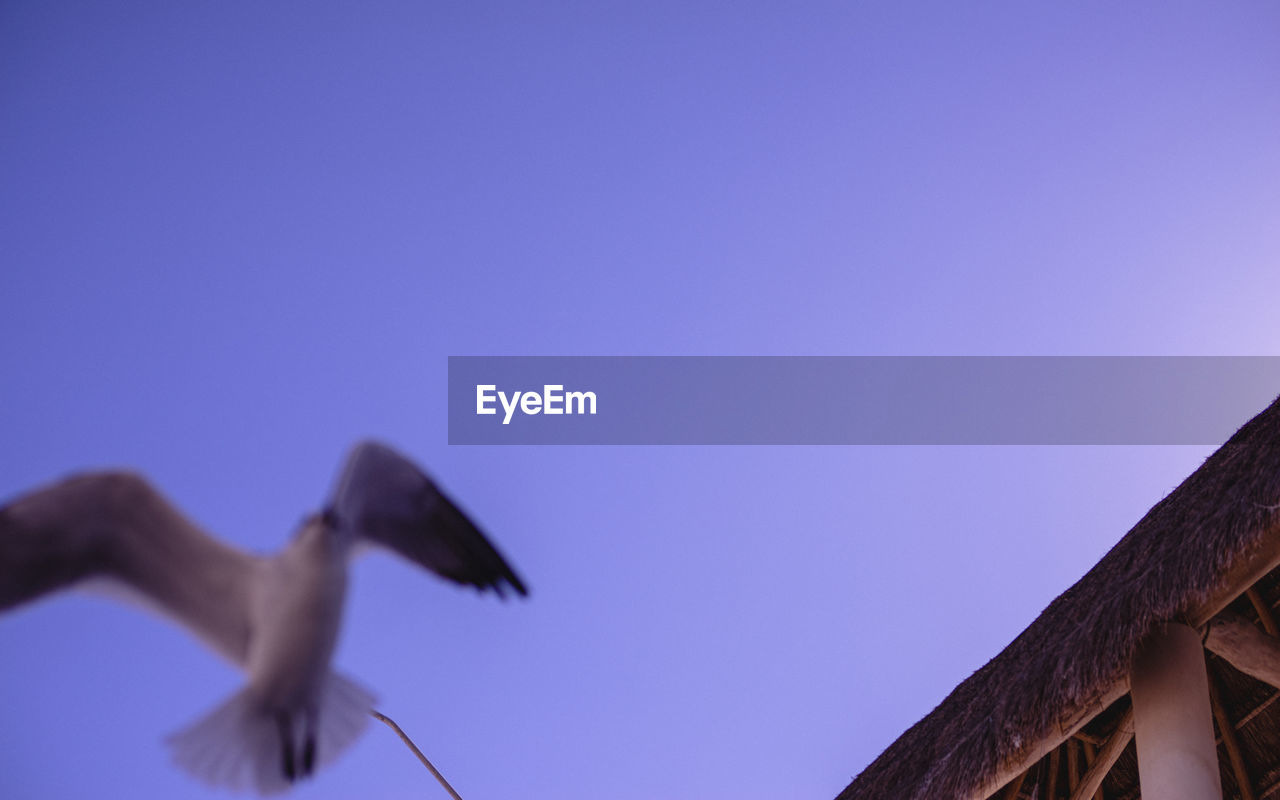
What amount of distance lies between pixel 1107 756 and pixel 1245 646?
70cm

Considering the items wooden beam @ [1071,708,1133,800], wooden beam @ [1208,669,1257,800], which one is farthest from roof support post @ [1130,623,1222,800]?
wooden beam @ [1208,669,1257,800]

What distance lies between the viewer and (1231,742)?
13.8 ft

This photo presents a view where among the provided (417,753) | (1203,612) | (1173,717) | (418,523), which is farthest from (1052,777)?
(418,523)

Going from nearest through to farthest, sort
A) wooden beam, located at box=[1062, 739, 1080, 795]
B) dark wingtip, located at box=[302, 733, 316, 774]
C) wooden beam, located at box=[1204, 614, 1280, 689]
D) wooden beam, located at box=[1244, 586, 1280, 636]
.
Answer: dark wingtip, located at box=[302, 733, 316, 774] → wooden beam, located at box=[1204, 614, 1280, 689] → wooden beam, located at box=[1244, 586, 1280, 636] → wooden beam, located at box=[1062, 739, 1080, 795]

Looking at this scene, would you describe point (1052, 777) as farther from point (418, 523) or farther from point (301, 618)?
point (301, 618)

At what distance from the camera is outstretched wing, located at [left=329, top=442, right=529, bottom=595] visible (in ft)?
4.69

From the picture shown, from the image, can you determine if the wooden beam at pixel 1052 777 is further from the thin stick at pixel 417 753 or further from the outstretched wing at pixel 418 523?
the outstretched wing at pixel 418 523

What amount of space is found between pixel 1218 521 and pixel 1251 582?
7.9 inches

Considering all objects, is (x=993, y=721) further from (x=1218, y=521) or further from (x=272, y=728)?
(x=272, y=728)

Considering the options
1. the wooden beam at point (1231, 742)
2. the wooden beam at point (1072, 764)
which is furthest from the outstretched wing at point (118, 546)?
the wooden beam at point (1231, 742)

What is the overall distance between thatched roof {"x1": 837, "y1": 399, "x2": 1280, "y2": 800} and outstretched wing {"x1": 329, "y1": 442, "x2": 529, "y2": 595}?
92.4 inches

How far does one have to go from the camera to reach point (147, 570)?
5.04ft

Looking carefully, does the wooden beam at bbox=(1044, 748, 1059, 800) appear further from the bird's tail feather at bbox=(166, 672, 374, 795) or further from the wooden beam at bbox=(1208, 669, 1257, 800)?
the bird's tail feather at bbox=(166, 672, 374, 795)

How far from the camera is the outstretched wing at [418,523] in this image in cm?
143
